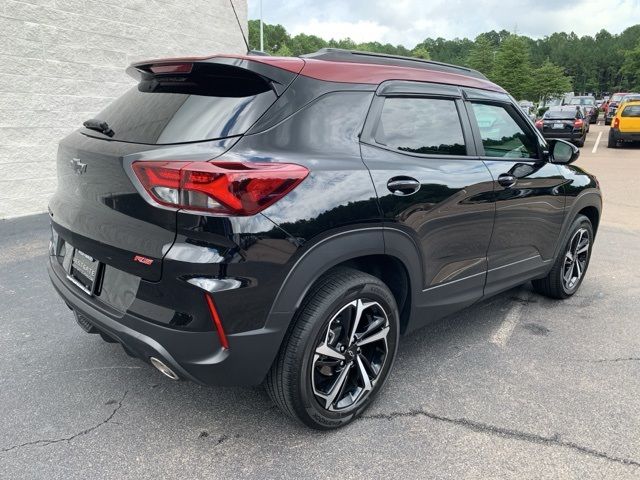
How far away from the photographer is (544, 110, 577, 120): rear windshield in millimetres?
18641

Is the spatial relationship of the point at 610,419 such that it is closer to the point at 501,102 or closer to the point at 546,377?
the point at 546,377

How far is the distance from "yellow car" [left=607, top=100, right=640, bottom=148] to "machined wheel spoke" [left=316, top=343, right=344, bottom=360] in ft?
63.7

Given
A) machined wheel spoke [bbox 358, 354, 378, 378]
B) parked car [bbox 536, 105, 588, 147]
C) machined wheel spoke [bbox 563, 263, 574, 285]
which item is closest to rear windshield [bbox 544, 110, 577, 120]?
parked car [bbox 536, 105, 588, 147]

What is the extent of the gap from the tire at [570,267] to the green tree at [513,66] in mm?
31558

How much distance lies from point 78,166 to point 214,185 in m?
0.89

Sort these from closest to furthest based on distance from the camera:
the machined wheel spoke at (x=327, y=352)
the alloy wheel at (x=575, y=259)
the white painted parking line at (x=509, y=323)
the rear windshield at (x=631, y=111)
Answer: the machined wheel spoke at (x=327, y=352)
the white painted parking line at (x=509, y=323)
the alloy wheel at (x=575, y=259)
the rear windshield at (x=631, y=111)

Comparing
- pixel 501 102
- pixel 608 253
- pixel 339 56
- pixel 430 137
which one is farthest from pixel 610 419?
pixel 608 253

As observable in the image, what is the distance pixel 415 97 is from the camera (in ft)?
9.45

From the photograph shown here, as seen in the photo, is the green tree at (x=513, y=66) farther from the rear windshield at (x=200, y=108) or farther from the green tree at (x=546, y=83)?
the rear windshield at (x=200, y=108)

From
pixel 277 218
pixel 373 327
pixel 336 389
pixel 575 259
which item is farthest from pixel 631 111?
pixel 277 218

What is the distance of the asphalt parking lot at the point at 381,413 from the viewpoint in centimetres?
233

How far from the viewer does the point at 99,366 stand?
3.12 metres

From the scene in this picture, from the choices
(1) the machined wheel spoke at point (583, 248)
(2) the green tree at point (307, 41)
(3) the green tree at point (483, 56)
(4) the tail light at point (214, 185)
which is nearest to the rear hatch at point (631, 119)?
(1) the machined wheel spoke at point (583, 248)

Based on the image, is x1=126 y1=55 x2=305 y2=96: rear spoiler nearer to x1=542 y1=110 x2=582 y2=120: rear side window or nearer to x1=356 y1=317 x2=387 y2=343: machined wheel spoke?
x1=356 y1=317 x2=387 y2=343: machined wheel spoke
